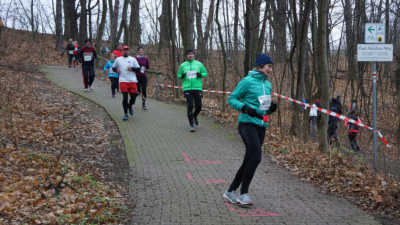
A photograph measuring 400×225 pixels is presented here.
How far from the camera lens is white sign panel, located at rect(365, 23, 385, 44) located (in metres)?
8.20

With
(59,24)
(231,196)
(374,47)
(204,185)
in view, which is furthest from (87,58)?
(59,24)

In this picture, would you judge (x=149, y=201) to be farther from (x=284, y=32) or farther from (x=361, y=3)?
(x=361, y=3)

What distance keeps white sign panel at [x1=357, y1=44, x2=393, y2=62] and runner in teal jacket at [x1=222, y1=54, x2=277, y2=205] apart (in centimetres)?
337

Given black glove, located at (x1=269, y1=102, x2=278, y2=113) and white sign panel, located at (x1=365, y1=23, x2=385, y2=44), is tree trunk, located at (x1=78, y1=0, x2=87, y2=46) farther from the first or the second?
black glove, located at (x1=269, y1=102, x2=278, y2=113)

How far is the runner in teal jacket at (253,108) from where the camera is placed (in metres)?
5.54

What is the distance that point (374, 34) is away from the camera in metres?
8.22

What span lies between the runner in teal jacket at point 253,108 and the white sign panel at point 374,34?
3588mm

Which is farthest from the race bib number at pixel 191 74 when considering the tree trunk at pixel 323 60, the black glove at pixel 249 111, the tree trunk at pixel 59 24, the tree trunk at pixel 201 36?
the tree trunk at pixel 59 24

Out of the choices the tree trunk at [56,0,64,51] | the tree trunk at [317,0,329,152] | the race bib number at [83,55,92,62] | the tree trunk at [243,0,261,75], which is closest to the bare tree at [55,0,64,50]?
the tree trunk at [56,0,64,51]

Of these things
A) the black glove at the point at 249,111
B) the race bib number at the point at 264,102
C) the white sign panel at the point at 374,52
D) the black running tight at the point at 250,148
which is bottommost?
the black running tight at the point at 250,148

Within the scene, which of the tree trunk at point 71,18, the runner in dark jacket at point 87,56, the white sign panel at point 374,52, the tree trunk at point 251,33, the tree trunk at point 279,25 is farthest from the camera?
the tree trunk at point 71,18

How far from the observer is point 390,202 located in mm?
6055

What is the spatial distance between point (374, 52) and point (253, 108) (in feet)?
13.2

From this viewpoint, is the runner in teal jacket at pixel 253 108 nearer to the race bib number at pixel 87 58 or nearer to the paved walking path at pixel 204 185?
the paved walking path at pixel 204 185
